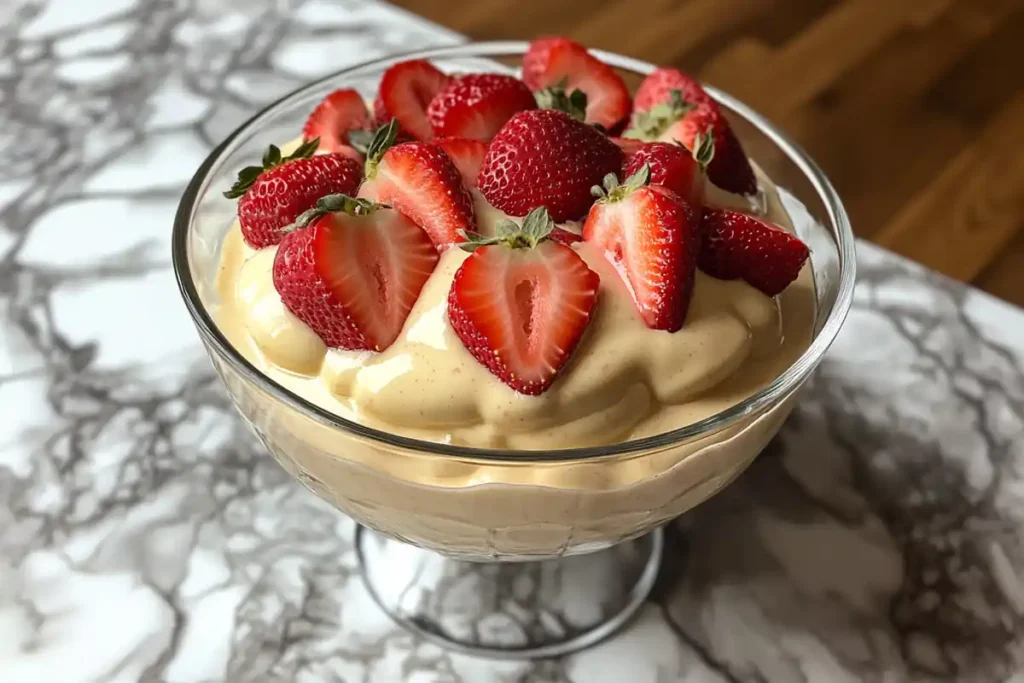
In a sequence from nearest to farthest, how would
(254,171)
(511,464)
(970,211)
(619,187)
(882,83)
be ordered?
1. (511,464)
2. (619,187)
3. (254,171)
4. (970,211)
5. (882,83)

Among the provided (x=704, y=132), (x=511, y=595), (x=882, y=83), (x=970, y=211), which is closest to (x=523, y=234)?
(x=704, y=132)

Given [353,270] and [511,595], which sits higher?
[353,270]

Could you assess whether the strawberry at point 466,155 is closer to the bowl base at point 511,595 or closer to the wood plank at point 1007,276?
the bowl base at point 511,595

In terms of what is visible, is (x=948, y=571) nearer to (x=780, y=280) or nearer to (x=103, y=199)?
(x=780, y=280)

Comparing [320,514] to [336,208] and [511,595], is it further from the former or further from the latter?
[336,208]

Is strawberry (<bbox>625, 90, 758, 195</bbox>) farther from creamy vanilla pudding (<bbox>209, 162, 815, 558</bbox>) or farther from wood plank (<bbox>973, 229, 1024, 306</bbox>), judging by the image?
wood plank (<bbox>973, 229, 1024, 306</bbox>)


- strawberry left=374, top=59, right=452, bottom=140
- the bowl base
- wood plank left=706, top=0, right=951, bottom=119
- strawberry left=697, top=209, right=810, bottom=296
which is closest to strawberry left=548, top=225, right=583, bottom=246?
strawberry left=697, top=209, right=810, bottom=296

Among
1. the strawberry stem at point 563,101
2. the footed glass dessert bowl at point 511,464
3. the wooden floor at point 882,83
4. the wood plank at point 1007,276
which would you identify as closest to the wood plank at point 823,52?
the wooden floor at point 882,83
